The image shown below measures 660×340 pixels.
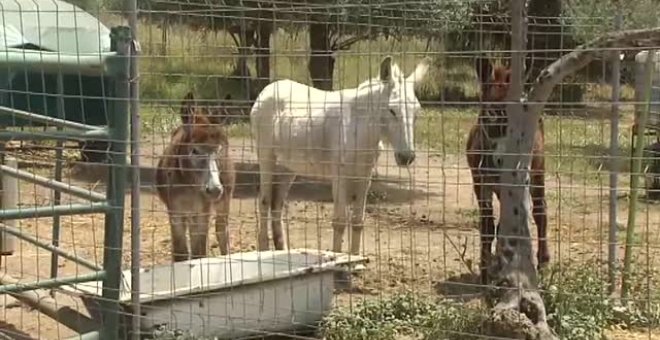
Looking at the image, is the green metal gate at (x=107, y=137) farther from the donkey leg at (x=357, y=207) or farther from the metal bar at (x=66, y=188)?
the donkey leg at (x=357, y=207)

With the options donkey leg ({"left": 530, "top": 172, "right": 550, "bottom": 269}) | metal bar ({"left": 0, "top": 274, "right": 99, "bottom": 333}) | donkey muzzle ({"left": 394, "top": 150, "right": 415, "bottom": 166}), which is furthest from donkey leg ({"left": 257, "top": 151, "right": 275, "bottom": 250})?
metal bar ({"left": 0, "top": 274, "right": 99, "bottom": 333})

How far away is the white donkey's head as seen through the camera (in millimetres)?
7613

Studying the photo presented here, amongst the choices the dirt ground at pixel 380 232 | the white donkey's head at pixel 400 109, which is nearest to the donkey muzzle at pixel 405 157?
the white donkey's head at pixel 400 109

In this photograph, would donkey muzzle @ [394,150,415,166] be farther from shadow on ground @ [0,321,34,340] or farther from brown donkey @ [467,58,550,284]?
shadow on ground @ [0,321,34,340]

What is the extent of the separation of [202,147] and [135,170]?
2.68m

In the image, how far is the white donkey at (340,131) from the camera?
25.6ft

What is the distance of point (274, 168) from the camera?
9234mm

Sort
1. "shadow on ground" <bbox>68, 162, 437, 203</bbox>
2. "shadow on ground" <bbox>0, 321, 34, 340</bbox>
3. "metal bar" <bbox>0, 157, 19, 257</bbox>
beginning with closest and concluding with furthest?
"shadow on ground" <bbox>0, 321, 34, 340</bbox>
"metal bar" <bbox>0, 157, 19, 257</bbox>
"shadow on ground" <bbox>68, 162, 437, 203</bbox>

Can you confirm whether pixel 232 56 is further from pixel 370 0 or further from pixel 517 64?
pixel 370 0

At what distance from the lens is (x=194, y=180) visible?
7.59m

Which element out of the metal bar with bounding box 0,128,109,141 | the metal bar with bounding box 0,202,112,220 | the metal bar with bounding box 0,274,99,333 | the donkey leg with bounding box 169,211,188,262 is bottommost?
the metal bar with bounding box 0,274,99,333

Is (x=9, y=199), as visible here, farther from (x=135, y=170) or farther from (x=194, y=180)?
(x=135, y=170)

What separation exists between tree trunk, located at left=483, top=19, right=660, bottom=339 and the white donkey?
2.21 metres

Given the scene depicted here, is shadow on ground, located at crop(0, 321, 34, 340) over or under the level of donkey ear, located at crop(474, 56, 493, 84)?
under
